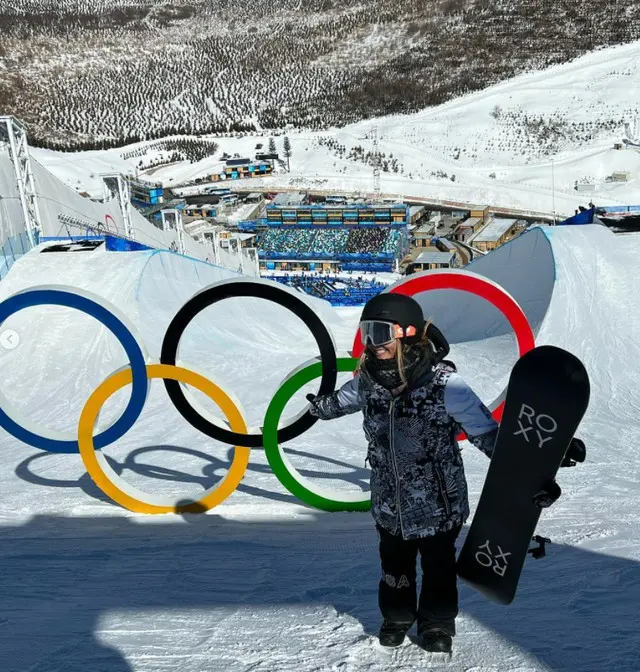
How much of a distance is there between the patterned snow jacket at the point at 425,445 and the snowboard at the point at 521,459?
10 centimetres

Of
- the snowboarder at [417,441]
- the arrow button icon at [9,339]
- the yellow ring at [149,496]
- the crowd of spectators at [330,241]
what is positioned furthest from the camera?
the crowd of spectators at [330,241]

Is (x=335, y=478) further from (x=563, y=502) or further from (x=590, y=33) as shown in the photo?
(x=590, y=33)

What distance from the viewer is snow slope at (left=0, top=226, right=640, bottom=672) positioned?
2699mm

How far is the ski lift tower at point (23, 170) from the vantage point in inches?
651

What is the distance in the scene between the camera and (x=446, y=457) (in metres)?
2.45

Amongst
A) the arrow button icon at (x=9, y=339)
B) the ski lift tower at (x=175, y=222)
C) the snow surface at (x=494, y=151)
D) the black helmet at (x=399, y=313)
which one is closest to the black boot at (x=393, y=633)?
the black helmet at (x=399, y=313)

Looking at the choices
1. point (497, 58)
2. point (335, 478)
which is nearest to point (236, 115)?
point (497, 58)

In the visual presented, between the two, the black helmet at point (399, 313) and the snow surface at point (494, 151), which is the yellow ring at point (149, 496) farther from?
the snow surface at point (494, 151)

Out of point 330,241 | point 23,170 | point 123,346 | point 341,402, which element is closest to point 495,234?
point 330,241

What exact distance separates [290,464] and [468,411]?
239 cm

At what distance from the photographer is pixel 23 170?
17.8 metres

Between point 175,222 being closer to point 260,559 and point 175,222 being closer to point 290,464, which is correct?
point 290,464

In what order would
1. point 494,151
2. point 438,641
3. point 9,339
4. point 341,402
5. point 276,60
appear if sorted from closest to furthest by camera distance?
point 438,641 < point 341,402 < point 9,339 < point 494,151 < point 276,60

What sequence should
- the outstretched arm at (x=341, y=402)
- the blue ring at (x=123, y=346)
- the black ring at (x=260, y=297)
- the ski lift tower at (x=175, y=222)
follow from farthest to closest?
the ski lift tower at (x=175, y=222) < the blue ring at (x=123, y=346) < the black ring at (x=260, y=297) < the outstretched arm at (x=341, y=402)
